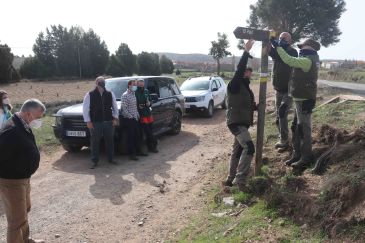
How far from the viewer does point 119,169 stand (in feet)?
26.2

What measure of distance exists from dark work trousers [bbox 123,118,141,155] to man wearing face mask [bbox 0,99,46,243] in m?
4.43

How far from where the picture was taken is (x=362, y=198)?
4344 millimetres

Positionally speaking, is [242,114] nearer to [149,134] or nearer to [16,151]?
[16,151]

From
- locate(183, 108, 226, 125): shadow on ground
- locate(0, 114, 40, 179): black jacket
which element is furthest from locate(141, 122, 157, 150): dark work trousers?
locate(0, 114, 40, 179): black jacket

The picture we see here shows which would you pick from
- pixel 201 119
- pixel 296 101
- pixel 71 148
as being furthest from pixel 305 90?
pixel 201 119

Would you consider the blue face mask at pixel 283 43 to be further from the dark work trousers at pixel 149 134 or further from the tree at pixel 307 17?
the tree at pixel 307 17

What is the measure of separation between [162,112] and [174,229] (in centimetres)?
573

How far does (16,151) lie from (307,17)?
45123mm

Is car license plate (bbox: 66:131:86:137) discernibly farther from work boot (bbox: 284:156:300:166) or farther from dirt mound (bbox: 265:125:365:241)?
work boot (bbox: 284:156:300:166)

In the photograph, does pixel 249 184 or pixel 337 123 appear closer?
pixel 249 184

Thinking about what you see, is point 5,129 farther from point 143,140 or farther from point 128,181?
point 143,140

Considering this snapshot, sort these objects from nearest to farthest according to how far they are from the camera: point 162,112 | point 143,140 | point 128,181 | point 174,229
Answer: point 174,229 < point 128,181 < point 143,140 < point 162,112

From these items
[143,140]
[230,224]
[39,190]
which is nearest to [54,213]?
[39,190]

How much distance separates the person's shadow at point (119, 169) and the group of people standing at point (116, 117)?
0.90 feet
